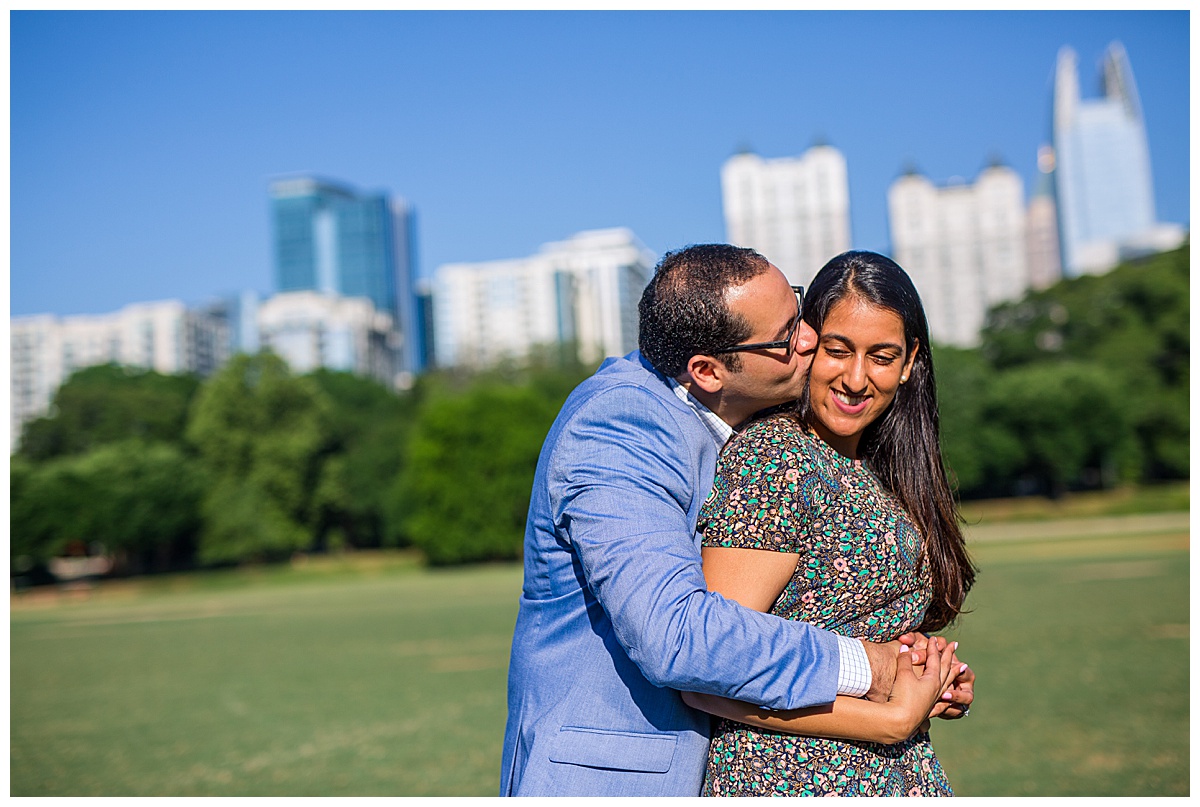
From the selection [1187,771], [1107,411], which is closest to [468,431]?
[1107,411]

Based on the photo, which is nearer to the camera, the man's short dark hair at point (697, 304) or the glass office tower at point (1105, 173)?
the man's short dark hair at point (697, 304)

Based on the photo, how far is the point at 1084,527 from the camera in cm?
4491

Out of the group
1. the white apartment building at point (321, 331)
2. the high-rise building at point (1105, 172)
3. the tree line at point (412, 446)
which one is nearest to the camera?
the tree line at point (412, 446)

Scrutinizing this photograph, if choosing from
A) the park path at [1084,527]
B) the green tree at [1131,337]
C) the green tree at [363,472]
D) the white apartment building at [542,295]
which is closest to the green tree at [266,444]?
the green tree at [363,472]

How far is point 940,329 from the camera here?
14075 centimetres

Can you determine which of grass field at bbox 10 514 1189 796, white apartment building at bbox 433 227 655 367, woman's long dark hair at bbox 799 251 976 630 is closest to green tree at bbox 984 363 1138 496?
grass field at bbox 10 514 1189 796

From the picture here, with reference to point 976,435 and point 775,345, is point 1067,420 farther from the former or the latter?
point 775,345

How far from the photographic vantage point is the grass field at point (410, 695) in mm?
10352

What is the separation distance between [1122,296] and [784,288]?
64178 mm

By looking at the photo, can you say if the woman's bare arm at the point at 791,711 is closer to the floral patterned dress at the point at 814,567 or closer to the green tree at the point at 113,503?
the floral patterned dress at the point at 814,567

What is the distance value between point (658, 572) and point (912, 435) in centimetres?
97

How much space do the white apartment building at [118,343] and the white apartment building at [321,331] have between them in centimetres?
778

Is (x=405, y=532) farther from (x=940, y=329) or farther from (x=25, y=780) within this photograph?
(x=940, y=329)

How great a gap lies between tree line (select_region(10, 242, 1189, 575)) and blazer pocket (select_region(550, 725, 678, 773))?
4961 cm
